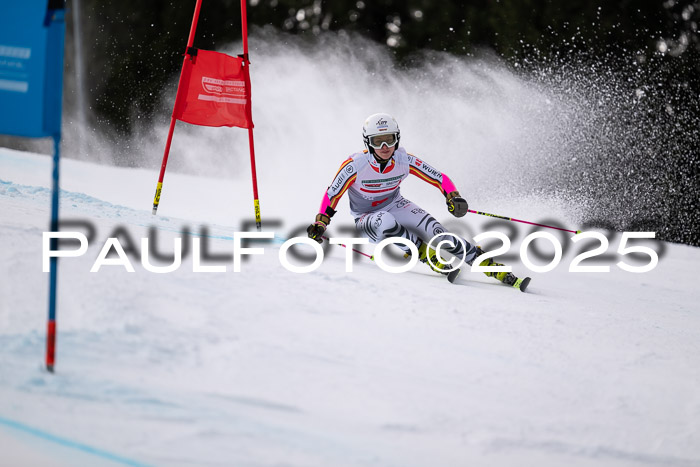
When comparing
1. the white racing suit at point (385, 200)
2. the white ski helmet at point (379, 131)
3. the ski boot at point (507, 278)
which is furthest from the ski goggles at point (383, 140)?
the ski boot at point (507, 278)

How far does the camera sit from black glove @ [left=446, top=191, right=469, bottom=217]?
17.0 ft

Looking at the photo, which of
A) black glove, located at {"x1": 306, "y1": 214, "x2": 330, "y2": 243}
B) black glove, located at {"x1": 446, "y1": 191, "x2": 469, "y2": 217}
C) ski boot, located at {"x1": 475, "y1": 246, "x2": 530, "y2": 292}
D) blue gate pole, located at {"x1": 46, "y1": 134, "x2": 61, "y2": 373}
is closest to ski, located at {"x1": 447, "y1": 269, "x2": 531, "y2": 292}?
ski boot, located at {"x1": 475, "y1": 246, "x2": 530, "y2": 292}

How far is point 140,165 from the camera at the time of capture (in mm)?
14648

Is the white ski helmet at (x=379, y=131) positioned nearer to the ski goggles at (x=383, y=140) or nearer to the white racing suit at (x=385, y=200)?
the ski goggles at (x=383, y=140)

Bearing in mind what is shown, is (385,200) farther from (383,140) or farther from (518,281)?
(518,281)

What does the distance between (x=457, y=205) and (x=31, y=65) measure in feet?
11.3

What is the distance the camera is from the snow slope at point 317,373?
92.2 inches

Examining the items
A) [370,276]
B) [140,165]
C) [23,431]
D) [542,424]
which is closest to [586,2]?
[140,165]

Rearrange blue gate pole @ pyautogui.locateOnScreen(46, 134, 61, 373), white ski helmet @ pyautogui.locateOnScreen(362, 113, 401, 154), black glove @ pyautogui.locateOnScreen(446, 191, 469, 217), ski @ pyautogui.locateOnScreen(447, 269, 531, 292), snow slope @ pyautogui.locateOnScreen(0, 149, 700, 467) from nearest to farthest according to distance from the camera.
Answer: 1. snow slope @ pyautogui.locateOnScreen(0, 149, 700, 467)
2. blue gate pole @ pyautogui.locateOnScreen(46, 134, 61, 373)
3. ski @ pyautogui.locateOnScreen(447, 269, 531, 292)
4. white ski helmet @ pyautogui.locateOnScreen(362, 113, 401, 154)
5. black glove @ pyautogui.locateOnScreen(446, 191, 469, 217)

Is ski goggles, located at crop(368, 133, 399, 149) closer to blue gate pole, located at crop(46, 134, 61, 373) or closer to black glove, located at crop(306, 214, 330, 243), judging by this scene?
black glove, located at crop(306, 214, 330, 243)

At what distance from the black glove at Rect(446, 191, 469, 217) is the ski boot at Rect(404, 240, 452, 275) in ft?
1.21

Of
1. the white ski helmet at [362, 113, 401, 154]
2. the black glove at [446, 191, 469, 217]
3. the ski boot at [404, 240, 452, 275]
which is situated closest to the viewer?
the ski boot at [404, 240, 452, 275]

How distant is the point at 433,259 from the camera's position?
4973 mm

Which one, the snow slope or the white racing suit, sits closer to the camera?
the snow slope
